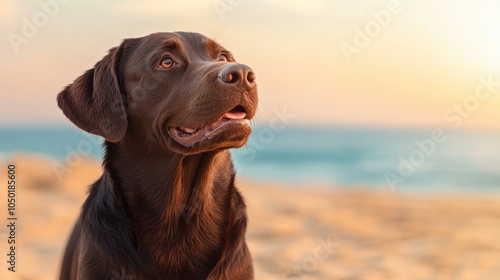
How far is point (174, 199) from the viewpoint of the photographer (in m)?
4.08

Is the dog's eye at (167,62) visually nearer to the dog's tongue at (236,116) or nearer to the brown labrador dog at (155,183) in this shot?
the brown labrador dog at (155,183)

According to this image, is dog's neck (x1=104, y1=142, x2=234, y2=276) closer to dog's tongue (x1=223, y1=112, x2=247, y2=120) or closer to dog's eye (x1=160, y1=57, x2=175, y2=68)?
dog's tongue (x1=223, y1=112, x2=247, y2=120)

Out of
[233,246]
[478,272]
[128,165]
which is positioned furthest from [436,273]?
[128,165]

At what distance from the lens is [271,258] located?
22.0 feet

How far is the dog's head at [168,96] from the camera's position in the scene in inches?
143

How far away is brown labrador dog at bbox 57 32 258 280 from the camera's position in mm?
3912

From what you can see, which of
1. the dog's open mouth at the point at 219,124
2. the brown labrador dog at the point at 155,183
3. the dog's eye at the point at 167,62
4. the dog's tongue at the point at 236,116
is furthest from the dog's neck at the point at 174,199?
the dog's eye at the point at 167,62

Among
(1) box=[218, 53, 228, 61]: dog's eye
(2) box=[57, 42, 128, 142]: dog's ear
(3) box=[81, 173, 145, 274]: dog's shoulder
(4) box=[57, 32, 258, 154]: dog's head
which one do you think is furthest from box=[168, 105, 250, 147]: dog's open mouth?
(1) box=[218, 53, 228, 61]: dog's eye

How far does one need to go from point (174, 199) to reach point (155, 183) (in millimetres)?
142

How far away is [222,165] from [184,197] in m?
0.29

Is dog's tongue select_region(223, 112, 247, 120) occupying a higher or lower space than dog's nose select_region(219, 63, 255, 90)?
lower

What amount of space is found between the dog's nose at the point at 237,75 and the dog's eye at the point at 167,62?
1.75ft

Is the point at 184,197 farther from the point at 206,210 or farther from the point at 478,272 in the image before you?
the point at 478,272

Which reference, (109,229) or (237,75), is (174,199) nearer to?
(109,229)
